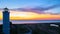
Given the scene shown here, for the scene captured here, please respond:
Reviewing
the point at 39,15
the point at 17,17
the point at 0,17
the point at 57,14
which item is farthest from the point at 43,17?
the point at 0,17

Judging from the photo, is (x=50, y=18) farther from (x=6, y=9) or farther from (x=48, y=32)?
(x=6, y=9)

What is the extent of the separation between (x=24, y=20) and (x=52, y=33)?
2373mm

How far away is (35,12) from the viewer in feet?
32.9

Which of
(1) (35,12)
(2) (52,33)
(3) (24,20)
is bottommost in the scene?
(2) (52,33)

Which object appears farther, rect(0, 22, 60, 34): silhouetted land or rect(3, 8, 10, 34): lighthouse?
rect(0, 22, 60, 34): silhouetted land

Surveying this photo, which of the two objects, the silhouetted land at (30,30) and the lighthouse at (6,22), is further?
the silhouetted land at (30,30)

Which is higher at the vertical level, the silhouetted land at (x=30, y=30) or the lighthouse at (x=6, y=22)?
the lighthouse at (x=6, y=22)

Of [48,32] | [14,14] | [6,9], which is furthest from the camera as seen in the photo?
[48,32]

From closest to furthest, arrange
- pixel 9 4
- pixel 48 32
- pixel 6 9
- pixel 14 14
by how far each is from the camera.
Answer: pixel 6 9 < pixel 9 4 < pixel 14 14 < pixel 48 32

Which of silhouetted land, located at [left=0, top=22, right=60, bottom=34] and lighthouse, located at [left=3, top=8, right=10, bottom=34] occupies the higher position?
lighthouse, located at [left=3, top=8, right=10, bottom=34]

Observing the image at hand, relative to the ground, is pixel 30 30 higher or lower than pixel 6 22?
lower

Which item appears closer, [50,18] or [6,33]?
[6,33]

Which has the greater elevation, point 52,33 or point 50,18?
point 50,18

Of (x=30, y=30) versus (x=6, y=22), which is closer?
(x=6, y=22)
